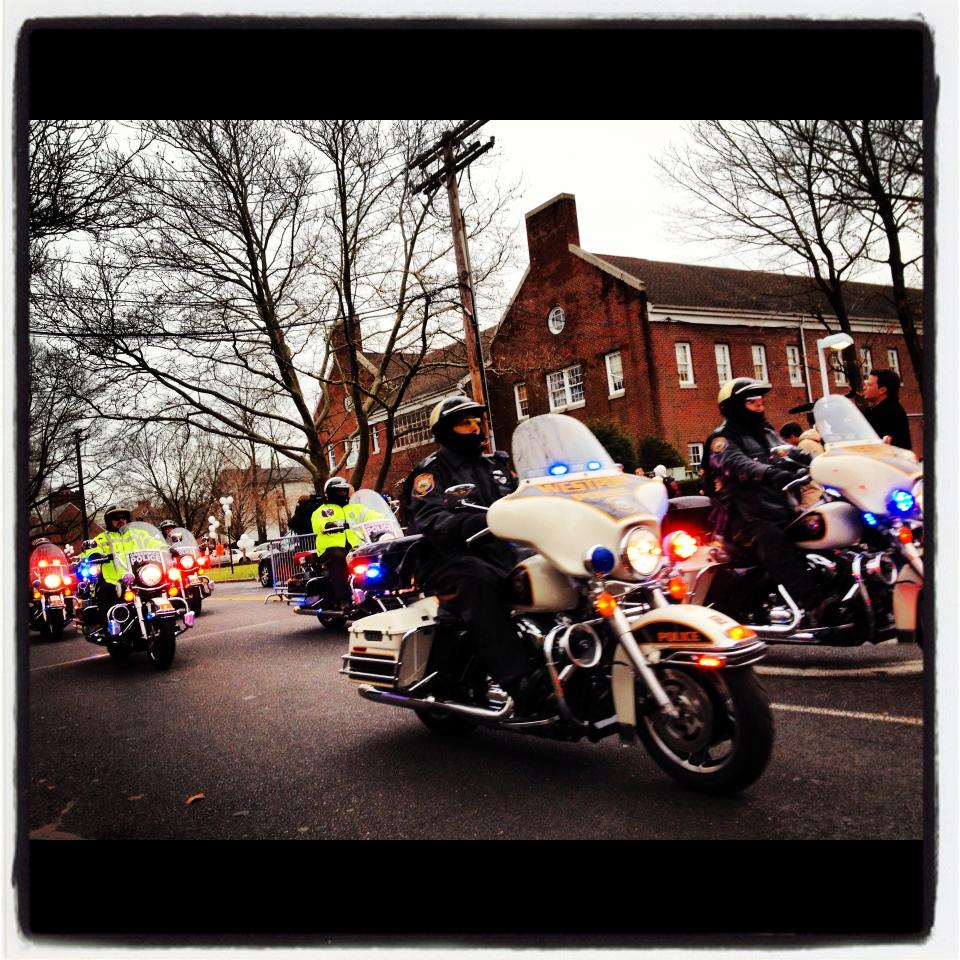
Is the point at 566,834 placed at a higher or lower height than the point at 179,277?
lower

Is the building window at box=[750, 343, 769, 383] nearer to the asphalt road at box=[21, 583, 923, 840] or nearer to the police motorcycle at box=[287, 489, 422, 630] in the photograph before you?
the asphalt road at box=[21, 583, 923, 840]

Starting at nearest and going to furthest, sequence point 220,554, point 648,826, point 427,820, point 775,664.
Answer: point 648,826
point 427,820
point 775,664
point 220,554

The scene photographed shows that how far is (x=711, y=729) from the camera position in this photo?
2.60 meters

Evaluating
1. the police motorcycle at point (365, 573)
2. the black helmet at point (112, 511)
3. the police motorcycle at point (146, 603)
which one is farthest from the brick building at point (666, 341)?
the police motorcycle at point (146, 603)

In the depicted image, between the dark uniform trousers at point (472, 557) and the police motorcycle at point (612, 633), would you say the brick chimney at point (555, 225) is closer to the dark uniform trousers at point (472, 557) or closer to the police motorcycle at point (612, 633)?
the police motorcycle at point (612, 633)

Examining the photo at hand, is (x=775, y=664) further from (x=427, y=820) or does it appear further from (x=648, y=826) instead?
(x=427, y=820)

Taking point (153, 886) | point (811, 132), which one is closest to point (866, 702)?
point (811, 132)

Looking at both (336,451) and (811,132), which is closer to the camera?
(811,132)

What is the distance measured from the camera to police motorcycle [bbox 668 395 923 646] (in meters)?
3.85

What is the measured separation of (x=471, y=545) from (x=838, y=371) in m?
2.88

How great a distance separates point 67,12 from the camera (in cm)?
263

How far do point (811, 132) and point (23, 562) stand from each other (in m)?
3.96

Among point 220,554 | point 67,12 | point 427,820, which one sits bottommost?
point 427,820

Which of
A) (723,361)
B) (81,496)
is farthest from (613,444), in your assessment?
(81,496)
